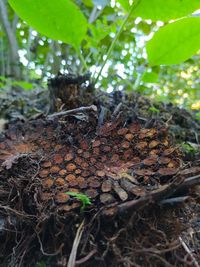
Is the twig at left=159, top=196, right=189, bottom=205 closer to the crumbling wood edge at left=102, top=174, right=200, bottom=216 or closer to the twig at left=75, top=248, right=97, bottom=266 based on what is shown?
the crumbling wood edge at left=102, top=174, right=200, bottom=216

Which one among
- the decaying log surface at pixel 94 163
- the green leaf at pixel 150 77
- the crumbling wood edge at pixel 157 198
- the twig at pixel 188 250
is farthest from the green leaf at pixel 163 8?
the twig at pixel 188 250

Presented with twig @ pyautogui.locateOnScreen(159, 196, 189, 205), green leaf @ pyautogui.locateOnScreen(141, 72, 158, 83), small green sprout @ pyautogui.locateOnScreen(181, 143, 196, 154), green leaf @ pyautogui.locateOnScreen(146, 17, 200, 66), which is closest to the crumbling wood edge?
twig @ pyautogui.locateOnScreen(159, 196, 189, 205)

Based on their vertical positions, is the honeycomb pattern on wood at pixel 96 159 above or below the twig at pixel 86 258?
above

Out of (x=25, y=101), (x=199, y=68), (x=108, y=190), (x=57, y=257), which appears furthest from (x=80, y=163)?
(x=199, y=68)

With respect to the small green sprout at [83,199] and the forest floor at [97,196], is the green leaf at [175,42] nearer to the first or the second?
the forest floor at [97,196]

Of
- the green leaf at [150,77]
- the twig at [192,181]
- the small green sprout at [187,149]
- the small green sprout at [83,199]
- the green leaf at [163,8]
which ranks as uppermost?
the green leaf at [163,8]

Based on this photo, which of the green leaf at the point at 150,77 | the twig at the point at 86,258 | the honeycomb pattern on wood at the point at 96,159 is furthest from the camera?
the green leaf at the point at 150,77

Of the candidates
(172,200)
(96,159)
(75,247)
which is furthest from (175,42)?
(75,247)
